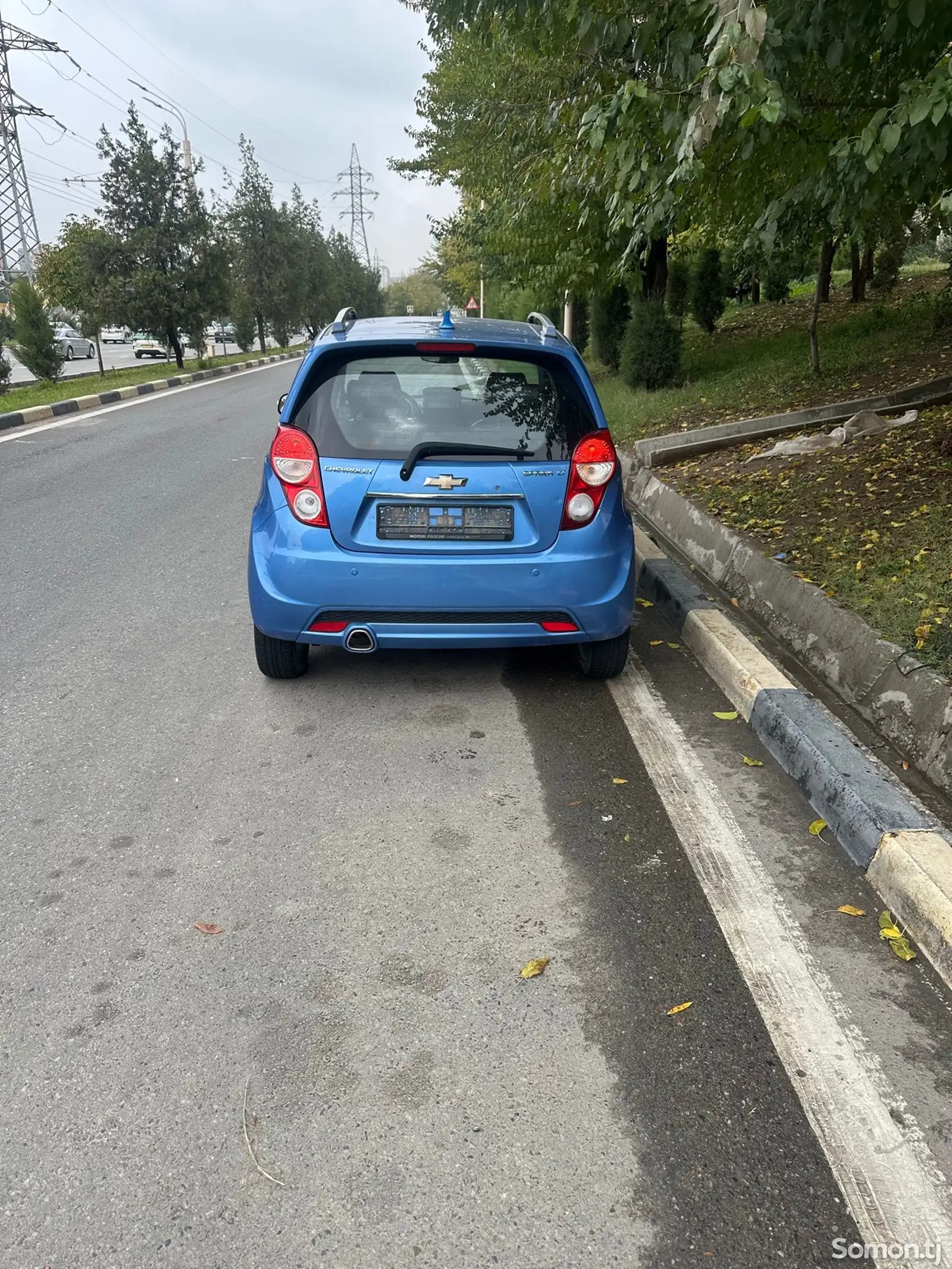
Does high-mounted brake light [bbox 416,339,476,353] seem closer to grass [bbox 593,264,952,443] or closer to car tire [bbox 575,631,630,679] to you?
car tire [bbox 575,631,630,679]

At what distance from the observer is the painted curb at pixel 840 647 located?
139 inches

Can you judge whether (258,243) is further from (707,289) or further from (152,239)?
(707,289)

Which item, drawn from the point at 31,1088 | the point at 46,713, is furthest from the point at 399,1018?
the point at 46,713

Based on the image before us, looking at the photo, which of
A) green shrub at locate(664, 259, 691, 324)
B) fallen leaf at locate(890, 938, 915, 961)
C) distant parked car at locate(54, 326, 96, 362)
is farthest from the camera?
distant parked car at locate(54, 326, 96, 362)

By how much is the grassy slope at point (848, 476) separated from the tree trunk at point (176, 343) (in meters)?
17.5

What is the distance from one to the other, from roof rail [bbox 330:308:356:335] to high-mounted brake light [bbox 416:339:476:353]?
48cm

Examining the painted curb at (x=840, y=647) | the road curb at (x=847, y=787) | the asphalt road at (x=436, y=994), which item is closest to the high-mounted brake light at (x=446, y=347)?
the asphalt road at (x=436, y=994)

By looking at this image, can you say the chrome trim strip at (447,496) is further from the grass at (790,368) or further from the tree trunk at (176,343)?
the tree trunk at (176,343)

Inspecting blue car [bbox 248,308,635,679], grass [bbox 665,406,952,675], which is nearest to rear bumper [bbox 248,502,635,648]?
blue car [bbox 248,308,635,679]

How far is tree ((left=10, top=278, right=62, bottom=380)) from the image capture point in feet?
65.8

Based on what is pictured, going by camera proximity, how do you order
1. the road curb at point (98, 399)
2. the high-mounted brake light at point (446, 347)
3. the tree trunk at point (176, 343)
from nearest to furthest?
1. the high-mounted brake light at point (446, 347)
2. the road curb at point (98, 399)
3. the tree trunk at point (176, 343)

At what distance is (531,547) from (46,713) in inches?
89.2

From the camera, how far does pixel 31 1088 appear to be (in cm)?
212

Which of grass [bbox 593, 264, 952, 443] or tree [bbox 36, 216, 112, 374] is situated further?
tree [bbox 36, 216, 112, 374]
